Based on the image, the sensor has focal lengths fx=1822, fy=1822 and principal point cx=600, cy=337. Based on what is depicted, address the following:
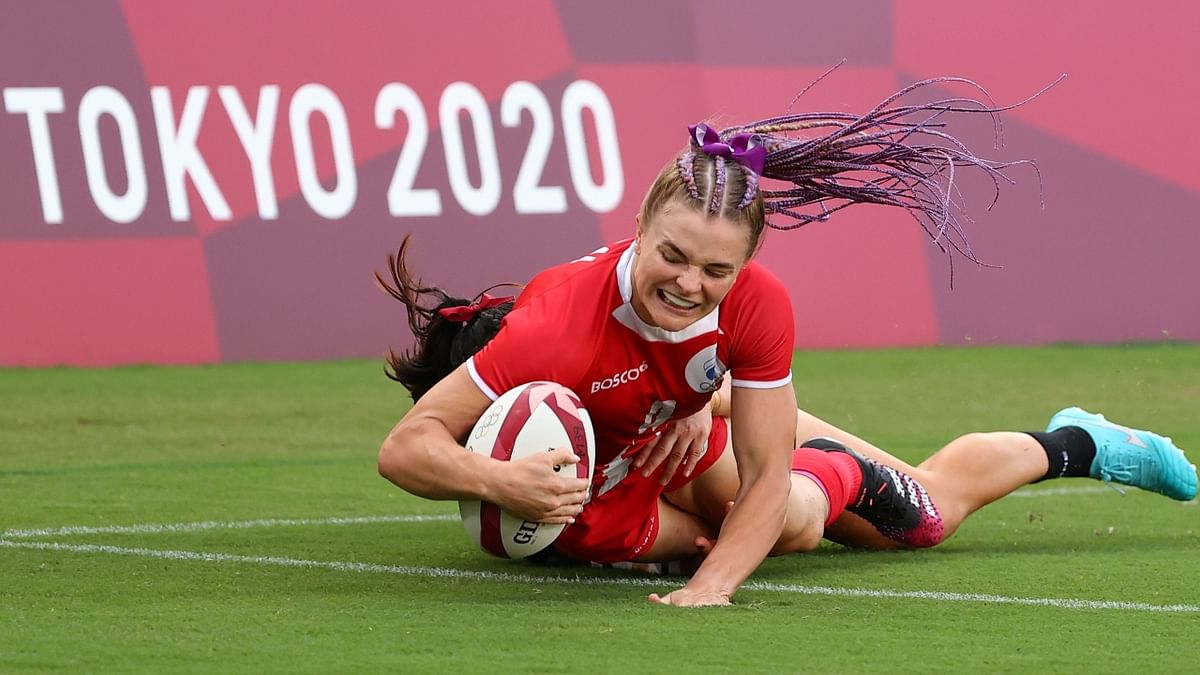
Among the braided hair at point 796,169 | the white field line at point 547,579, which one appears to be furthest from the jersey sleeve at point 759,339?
the white field line at point 547,579

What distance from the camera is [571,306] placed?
4566mm

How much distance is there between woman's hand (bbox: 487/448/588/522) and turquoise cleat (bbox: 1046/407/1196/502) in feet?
7.22

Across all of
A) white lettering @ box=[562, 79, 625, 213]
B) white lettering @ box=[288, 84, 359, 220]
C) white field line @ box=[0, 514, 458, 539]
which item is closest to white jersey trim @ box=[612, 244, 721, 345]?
white field line @ box=[0, 514, 458, 539]

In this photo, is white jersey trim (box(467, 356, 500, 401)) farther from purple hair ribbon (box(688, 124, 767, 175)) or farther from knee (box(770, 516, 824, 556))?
knee (box(770, 516, 824, 556))

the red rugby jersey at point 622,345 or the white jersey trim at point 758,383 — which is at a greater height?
the red rugby jersey at point 622,345

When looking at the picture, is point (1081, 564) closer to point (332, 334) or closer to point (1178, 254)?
point (332, 334)

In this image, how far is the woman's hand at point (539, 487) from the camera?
4281 mm

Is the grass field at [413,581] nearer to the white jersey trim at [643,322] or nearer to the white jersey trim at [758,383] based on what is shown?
the white jersey trim at [758,383]

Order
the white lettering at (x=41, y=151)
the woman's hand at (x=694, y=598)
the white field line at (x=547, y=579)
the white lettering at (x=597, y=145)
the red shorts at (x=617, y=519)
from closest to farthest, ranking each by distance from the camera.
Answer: the woman's hand at (x=694, y=598) < the white field line at (x=547, y=579) < the red shorts at (x=617, y=519) < the white lettering at (x=41, y=151) < the white lettering at (x=597, y=145)

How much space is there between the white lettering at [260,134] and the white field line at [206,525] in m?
4.77

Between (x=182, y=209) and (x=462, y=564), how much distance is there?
5886mm

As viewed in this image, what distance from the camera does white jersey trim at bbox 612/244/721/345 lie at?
4539 mm

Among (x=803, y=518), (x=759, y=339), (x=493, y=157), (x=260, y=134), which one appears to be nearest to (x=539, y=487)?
(x=759, y=339)

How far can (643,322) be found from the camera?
453 cm
